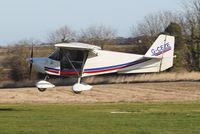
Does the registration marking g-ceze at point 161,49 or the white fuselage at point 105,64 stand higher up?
the registration marking g-ceze at point 161,49

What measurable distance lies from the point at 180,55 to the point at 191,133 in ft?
165

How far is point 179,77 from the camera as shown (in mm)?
50469

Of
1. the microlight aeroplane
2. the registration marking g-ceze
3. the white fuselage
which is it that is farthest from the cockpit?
the registration marking g-ceze

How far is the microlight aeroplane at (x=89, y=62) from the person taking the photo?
2959cm

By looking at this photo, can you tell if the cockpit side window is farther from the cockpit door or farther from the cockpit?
the cockpit door

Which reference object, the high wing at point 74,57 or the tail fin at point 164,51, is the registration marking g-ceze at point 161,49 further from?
the high wing at point 74,57

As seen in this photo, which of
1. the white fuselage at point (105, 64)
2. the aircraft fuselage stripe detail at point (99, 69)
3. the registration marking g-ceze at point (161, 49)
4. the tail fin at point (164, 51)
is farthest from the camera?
the registration marking g-ceze at point (161, 49)

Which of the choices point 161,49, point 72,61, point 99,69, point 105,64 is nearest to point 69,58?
point 72,61

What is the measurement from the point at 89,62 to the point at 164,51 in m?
6.40

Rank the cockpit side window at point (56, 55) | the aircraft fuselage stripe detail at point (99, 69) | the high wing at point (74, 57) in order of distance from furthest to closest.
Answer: the aircraft fuselage stripe detail at point (99, 69), the cockpit side window at point (56, 55), the high wing at point (74, 57)

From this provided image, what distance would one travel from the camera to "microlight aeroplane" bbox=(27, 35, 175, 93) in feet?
97.1

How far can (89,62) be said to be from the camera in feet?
101

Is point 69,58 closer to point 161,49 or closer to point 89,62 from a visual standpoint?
point 89,62

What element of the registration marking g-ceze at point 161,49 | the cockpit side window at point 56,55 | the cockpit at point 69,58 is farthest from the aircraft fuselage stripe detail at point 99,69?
the registration marking g-ceze at point 161,49
